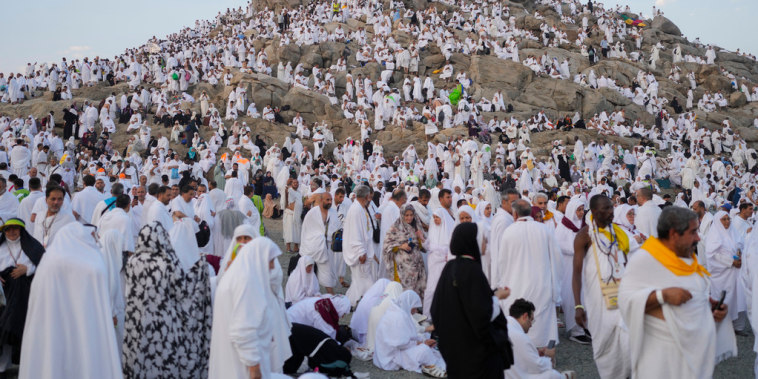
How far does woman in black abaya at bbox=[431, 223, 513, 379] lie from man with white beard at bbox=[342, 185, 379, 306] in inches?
170

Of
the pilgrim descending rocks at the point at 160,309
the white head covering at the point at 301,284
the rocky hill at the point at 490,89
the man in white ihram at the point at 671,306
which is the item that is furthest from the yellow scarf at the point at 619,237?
the rocky hill at the point at 490,89

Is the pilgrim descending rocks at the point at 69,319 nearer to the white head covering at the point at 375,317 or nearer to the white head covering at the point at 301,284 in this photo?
the white head covering at the point at 375,317

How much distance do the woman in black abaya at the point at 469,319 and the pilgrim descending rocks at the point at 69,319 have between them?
249cm

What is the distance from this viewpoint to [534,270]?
5.82m

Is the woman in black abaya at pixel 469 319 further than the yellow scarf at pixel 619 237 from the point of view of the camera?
No

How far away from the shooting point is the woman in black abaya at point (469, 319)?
3775 mm

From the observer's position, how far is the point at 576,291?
15.9 ft

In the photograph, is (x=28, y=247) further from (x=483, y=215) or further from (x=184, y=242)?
(x=483, y=215)

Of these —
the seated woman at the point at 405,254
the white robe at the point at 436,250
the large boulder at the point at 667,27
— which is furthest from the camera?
the large boulder at the point at 667,27

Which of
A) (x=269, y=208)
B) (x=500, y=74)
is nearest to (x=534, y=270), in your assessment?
(x=269, y=208)

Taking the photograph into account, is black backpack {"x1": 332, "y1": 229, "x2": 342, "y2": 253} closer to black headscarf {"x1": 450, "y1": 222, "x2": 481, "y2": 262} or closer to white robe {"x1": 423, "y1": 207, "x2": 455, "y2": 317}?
white robe {"x1": 423, "y1": 207, "x2": 455, "y2": 317}

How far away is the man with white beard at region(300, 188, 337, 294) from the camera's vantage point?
8.87 m

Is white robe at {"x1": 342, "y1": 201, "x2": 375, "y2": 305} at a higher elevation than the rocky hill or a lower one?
lower

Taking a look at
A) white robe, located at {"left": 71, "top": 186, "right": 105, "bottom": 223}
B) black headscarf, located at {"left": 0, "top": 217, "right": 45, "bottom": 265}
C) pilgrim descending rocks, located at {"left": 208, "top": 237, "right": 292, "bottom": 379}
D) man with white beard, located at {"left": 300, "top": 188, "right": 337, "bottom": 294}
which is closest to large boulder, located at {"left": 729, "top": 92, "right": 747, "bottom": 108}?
man with white beard, located at {"left": 300, "top": 188, "right": 337, "bottom": 294}
